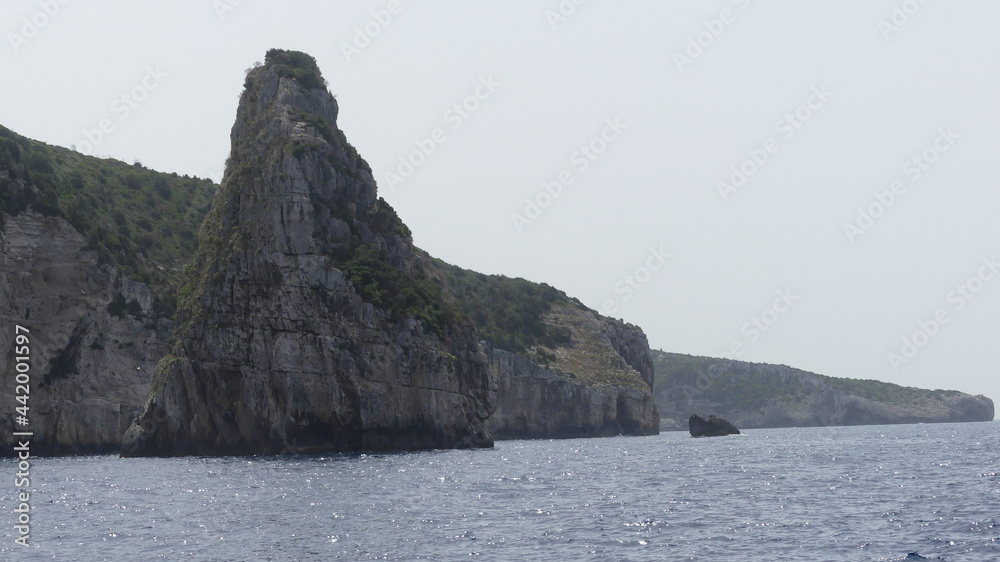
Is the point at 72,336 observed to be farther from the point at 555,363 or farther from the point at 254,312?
the point at 555,363

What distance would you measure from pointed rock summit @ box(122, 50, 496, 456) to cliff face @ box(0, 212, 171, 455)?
11.3 metres

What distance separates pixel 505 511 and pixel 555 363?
111120mm

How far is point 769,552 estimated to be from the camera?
115 ft

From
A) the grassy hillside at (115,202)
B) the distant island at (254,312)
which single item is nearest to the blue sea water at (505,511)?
the distant island at (254,312)

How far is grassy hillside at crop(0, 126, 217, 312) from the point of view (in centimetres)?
10288

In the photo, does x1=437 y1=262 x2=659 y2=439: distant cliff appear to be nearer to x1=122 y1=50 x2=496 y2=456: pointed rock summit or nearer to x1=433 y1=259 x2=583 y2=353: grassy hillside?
x1=433 y1=259 x2=583 y2=353: grassy hillside

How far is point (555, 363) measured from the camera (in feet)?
516

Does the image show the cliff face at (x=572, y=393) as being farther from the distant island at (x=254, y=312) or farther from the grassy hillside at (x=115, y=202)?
the grassy hillside at (x=115, y=202)

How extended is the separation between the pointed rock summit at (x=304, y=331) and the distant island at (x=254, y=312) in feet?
0.54

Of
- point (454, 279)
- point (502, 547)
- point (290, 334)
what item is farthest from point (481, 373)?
point (454, 279)

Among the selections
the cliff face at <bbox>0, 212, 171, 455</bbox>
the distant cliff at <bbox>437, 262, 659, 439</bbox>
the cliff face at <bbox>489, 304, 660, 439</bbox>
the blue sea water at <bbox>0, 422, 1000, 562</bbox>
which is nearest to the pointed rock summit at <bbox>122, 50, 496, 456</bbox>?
the blue sea water at <bbox>0, 422, 1000, 562</bbox>

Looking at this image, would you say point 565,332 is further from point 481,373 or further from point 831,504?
point 831,504

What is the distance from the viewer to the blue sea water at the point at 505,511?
118ft

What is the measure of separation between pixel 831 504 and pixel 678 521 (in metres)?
9.54
